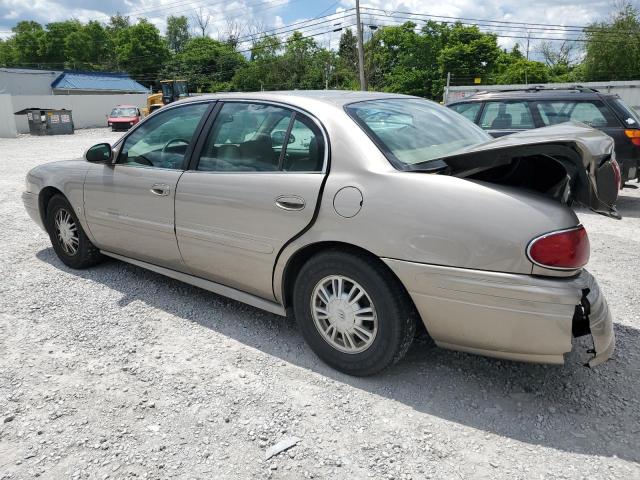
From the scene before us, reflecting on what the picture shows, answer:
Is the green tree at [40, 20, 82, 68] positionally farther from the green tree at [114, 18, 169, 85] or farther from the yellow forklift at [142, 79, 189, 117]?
the yellow forklift at [142, 79, 189, 117]

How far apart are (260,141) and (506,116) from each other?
604cm

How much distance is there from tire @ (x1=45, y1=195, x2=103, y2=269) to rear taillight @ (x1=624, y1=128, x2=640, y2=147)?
719 centimetres

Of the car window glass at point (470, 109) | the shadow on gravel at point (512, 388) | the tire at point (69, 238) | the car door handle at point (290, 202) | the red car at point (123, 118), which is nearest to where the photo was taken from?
the shadow on gravel at point (512, 388)

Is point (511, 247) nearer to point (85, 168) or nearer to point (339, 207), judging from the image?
point (339, 207)

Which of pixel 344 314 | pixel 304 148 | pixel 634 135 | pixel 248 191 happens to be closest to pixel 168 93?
pixel 634 135

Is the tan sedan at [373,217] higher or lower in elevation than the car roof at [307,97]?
lower

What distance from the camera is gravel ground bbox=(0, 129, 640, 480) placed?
227cm

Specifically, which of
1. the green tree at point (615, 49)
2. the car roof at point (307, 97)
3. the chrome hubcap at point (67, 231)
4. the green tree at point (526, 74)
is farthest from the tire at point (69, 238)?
the green tree at point (615, 49)

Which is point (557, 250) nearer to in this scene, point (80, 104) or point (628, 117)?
point (628, 117)

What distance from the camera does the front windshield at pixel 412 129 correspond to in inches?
112

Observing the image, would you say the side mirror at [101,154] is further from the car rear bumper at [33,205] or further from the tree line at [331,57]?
the tree line at [331,57]

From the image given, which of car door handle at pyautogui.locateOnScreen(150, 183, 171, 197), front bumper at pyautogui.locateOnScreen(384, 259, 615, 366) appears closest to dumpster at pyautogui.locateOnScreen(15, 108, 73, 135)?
car door handle at pyautogui.locateOnScreen(150, 183, 171, 197)

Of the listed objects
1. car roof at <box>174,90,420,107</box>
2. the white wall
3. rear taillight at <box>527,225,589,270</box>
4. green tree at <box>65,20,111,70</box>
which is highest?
Answer: green tree at <box>65,20,111,70</box>

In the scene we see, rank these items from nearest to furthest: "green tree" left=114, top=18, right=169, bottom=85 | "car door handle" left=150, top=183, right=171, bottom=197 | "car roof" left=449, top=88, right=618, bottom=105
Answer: "car door handle" left=150, top=183, right=171, bottom=197 → "car roof" left=449, top=88, right=618, bottom=105 → "green tree" left=114, top=18, right=169, bottom=85
